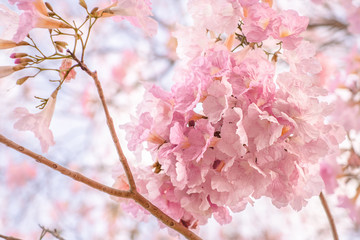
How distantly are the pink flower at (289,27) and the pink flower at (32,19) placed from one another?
1.24 ft

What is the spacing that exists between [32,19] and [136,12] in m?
0.17

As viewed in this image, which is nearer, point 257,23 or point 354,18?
point 257,23

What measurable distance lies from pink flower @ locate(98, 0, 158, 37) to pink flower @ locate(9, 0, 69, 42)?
8 cm

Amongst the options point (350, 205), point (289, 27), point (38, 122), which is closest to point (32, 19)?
point (38, 122)

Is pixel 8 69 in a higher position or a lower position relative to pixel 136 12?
lower

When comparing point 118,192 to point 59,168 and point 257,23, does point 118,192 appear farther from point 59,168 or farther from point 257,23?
point 257,23

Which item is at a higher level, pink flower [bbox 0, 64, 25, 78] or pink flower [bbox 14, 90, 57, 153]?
pink flower [bbox 0, 64, 25, 78]

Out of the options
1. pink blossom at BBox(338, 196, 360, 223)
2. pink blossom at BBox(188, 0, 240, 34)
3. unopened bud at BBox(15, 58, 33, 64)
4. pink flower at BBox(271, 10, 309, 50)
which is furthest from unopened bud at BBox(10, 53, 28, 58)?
pink blossom at BBox(338, 196, 360, 223)

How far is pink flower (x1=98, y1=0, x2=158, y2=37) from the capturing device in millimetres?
646

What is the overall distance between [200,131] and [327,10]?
6.77 feet

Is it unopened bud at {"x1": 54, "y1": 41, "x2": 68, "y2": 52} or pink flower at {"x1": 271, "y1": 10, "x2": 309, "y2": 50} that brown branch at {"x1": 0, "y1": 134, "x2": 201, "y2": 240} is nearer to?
unopened bud at {"x1": 54, "y1": 41, "x2": 68, "y2": 52}

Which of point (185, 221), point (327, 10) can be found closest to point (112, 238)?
point (327, 10)

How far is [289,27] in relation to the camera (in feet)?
2.25

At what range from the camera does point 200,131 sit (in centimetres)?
65
